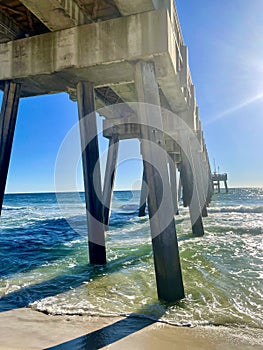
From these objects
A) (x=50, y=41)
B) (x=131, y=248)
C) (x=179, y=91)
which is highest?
(x=50, y=41)

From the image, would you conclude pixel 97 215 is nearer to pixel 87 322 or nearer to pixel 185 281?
pixel 185 281

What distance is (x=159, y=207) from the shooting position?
3.91 metres

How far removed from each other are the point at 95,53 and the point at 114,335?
4.36 m

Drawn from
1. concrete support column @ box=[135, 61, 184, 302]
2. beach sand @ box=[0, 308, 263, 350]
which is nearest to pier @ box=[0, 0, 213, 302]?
concrete support column @ box=[135, 61, 184, 302]

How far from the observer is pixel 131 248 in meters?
8.33

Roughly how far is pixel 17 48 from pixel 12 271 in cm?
480

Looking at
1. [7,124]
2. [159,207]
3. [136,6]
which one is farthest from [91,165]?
[136,6]

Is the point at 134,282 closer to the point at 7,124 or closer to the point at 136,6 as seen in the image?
the point at 7,124

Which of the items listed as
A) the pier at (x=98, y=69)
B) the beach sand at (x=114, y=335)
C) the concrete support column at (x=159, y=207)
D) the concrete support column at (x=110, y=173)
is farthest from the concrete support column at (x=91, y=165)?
the concrete support column at (x=110, y=173)

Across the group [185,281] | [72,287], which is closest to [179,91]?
[185,281]

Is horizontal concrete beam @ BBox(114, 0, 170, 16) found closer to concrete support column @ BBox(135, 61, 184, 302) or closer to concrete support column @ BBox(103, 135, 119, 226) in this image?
concrete support column @ BBox(135, 61, 184, 302)

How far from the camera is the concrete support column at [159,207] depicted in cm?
394

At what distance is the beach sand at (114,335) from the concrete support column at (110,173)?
25.8ft

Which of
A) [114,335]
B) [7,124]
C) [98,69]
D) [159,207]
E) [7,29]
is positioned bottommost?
[114,335]
